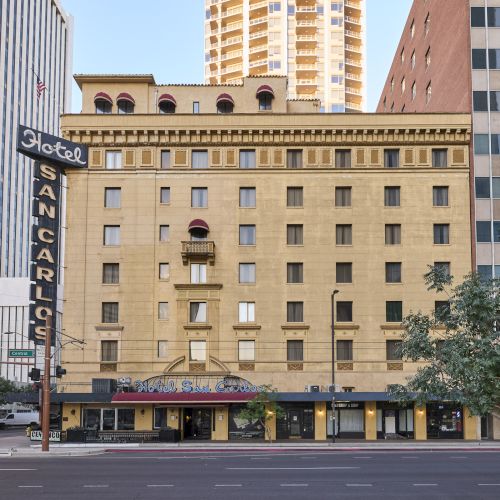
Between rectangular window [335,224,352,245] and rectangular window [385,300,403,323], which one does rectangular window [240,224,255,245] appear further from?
rectangular window [385,300,403,323]

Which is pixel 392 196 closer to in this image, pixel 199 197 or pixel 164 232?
pixel 199 197

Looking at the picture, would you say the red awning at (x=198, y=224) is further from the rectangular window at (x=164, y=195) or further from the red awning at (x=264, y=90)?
the red awning at (x=264, y=90)

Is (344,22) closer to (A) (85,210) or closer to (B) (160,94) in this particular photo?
(B) (160,94)

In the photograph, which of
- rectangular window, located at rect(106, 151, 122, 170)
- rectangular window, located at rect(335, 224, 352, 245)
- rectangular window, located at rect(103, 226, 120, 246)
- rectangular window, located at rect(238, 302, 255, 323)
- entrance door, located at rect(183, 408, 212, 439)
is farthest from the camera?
rectangular window, located at rect(106, 151, 122, 170)

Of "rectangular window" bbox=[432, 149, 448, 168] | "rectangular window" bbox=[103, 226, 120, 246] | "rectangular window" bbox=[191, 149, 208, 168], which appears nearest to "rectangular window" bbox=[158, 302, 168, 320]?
"rectangular window" bbox=[103, 226, 120, 246]

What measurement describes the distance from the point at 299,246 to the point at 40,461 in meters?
28.4

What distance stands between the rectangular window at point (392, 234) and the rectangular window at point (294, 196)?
23.1ft

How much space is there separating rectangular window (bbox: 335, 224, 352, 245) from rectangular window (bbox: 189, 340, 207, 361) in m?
13.2

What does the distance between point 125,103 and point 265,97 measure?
1193 cm

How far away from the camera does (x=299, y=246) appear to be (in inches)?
2532

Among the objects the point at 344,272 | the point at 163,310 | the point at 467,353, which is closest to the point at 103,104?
the point at 163,310

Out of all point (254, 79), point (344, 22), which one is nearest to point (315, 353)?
point (254, 79)

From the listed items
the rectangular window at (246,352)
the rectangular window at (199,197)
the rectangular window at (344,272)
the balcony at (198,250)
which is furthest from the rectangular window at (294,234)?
the rectangular window at (246,352)

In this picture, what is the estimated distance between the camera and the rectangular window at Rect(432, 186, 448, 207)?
64562mm
